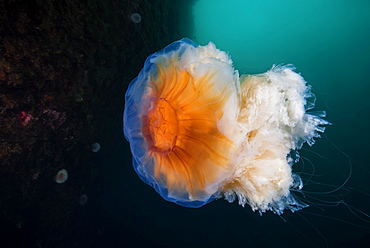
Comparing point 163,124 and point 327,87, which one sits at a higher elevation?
point 163,124

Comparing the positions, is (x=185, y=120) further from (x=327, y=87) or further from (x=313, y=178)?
(x=327, y=87)

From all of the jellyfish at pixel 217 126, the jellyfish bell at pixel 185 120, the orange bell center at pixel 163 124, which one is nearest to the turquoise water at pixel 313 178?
the jellyfish at pixel 217 126

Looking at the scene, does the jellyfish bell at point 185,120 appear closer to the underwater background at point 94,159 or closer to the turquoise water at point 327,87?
the underwater background at point 94,159

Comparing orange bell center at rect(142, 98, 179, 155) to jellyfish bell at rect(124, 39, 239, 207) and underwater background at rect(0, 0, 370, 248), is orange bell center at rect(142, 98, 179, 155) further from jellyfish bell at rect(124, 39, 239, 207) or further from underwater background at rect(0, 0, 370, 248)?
underwater background at rect(0, 0, 370, 248)

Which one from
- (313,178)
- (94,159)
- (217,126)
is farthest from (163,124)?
(313,178)

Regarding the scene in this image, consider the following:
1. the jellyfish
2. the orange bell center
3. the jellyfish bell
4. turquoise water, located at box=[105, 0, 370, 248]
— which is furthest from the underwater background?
the orange bell center

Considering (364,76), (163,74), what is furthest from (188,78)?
(364,76)

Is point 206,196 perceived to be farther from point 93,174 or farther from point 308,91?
point 93,174
